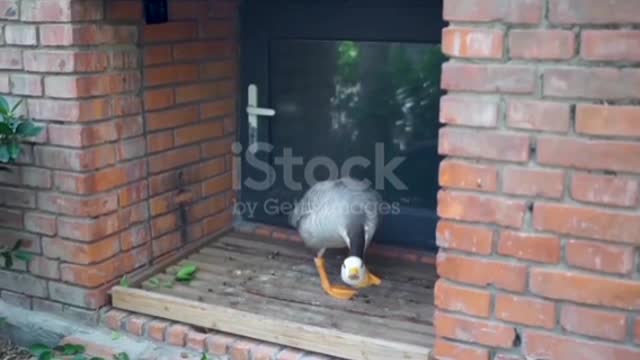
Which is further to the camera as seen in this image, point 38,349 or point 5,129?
point 38,349

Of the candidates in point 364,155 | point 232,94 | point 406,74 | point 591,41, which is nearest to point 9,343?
point 232,94

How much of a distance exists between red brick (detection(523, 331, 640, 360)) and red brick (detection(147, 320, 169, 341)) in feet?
4.59

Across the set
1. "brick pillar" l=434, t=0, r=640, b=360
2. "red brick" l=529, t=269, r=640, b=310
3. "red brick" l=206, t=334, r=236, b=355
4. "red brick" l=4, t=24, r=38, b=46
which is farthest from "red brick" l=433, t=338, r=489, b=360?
"red brick" l=4, t=24, r=38, b=46

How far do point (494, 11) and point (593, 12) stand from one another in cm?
24

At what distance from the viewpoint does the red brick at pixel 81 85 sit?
8.93 feet

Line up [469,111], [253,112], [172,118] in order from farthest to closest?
[253,112]
[172,118]
[469,111]

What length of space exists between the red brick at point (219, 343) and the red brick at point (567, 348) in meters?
1.12

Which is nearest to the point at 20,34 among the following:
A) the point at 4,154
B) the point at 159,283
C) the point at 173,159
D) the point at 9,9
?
the point at 9,9

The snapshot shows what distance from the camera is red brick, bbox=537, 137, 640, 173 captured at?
71.2 inches

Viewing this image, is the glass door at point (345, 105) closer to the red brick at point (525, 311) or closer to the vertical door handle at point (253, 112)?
the vertical door handle at point (253, 112)

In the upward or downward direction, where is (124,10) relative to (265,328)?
upward

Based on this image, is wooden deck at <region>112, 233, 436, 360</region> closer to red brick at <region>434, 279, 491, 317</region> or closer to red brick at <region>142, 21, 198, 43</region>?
red brick at <region>434, 279, 491, 317</region>

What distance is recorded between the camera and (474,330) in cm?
209

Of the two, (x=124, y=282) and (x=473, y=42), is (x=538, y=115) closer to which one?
(x=473, y=42)
